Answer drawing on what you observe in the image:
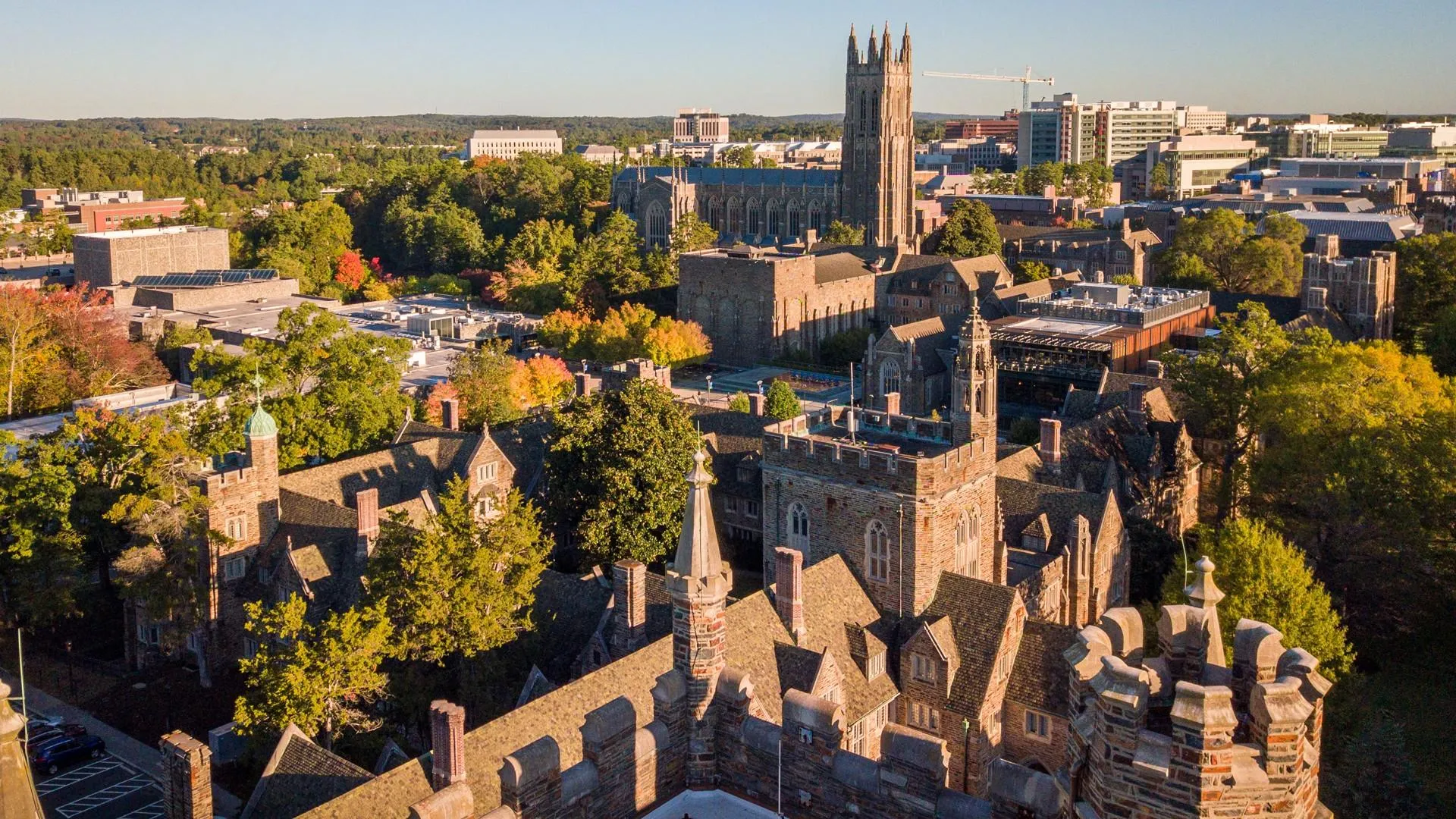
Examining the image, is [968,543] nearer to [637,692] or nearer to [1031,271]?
[637,692]

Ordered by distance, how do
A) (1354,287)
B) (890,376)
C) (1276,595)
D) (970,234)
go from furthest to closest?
(970,234) < (1354,287) < (890,376) < (1276,595)

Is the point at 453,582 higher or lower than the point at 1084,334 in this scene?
lower

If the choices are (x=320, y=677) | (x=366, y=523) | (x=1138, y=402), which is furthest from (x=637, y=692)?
(x=1138, y=402)

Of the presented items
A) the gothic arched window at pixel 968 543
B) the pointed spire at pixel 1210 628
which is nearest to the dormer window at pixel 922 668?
the gothic arched window at pixel 968 543

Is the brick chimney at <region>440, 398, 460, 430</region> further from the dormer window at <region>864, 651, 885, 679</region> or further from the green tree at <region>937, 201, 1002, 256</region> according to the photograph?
the green tree at <region>937, 201, 1002, 256</region>

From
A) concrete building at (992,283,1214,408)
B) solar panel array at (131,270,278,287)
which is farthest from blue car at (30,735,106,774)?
solar panel array at (131,270,278,287)

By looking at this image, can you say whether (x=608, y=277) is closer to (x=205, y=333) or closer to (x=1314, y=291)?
(x=205, y=333)

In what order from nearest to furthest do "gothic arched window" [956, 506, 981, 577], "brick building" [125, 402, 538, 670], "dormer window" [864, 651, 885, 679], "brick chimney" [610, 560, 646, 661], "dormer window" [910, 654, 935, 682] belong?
"dormer window" [864, 651, 885, 679] < "dormer window" [910, 654, 935, 682] < "brick chimney" [610, 560, 646, 661] < "gothic arched window" [956, 506, 981, 577] < "brick building" [125, 402, 538, 670]
